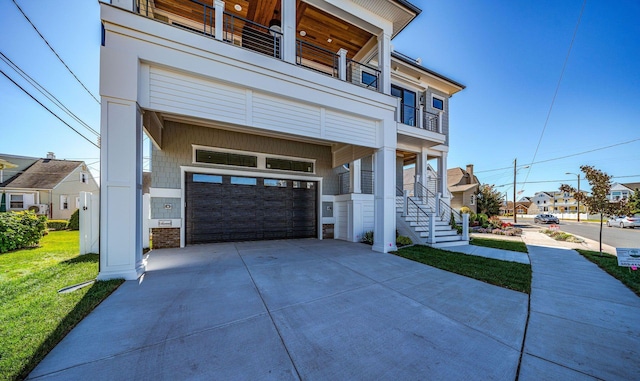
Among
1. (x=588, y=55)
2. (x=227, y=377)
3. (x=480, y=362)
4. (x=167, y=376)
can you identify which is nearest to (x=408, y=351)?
(x=480, y=362)

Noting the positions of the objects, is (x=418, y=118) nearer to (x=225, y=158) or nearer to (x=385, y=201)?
(x=385, y=201)

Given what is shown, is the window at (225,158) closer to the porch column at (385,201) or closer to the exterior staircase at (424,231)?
the porch column at (385,201)

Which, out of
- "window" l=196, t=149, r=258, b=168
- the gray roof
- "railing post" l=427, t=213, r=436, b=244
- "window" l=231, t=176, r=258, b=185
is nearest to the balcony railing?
"railing post" l=427, t=213, r=436, b=244

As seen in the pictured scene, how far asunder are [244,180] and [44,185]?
21.9 meters

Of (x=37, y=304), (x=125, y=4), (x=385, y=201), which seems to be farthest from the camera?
(x=385, y=201)

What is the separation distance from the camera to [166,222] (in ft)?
23.0

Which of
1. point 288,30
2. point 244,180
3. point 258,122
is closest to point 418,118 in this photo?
point 288,30

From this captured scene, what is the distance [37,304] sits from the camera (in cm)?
293

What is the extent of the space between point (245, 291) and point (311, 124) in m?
4.08

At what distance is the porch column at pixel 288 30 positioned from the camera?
5.51m

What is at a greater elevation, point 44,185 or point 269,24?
point 269,24

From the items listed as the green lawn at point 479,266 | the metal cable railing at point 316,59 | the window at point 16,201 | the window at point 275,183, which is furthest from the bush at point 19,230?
the window at point 16,201

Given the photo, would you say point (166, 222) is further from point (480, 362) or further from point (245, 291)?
point (480, 362)

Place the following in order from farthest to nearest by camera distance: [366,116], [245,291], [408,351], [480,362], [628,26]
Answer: [628,26], [366,116], [245,291], [408,351], [480,362]
